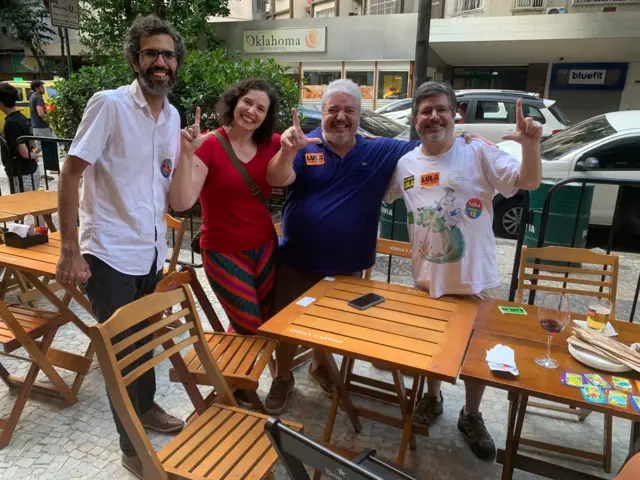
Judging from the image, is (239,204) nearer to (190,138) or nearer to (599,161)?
(190,138)

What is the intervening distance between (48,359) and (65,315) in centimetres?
34

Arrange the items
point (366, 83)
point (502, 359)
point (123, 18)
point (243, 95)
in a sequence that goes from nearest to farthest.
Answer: point (502, 359) < point (243, 95) < point (123, 18) < point (366, 83)

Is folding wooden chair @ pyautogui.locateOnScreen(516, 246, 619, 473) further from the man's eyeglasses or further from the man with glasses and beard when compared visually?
the man's eyeglasses

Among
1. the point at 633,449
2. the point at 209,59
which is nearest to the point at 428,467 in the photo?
the point at 633,449

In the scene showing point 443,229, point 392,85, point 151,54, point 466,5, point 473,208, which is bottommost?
point 443,229

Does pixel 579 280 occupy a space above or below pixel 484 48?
below

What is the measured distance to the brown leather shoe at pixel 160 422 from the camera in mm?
2527

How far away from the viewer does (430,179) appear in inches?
90.5

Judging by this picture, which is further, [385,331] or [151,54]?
[151,54]

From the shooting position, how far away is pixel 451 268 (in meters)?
2.29

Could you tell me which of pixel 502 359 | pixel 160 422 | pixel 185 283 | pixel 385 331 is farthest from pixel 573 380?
pixel 160 422

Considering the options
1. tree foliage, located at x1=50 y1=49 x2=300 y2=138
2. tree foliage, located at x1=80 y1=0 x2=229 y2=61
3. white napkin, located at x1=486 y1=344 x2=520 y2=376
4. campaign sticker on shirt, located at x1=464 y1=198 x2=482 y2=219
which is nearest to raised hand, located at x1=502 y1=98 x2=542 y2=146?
campaign sticker on shirt, located at x1=464 y1=198 x2=482 y2=219

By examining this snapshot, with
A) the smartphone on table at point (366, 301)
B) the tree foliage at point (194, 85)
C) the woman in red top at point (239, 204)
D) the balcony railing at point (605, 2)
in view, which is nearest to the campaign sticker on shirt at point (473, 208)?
the smartphone on table at point (366, 301)

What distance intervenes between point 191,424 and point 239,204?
3.67 ft
